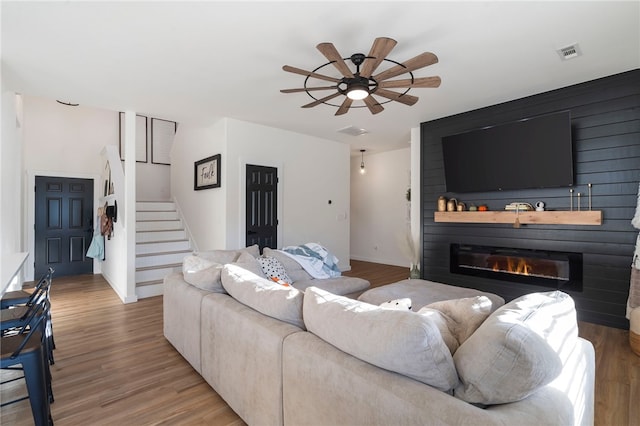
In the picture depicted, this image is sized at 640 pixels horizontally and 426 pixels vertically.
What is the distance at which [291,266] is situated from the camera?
3732 mm

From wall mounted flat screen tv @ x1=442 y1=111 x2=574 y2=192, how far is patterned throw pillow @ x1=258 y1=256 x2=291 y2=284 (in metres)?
2.81

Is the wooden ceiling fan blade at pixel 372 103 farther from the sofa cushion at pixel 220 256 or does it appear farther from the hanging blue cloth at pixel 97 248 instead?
the hanging blue cloth at pixel 97 248

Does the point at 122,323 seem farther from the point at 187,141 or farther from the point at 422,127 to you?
the point at 422,127

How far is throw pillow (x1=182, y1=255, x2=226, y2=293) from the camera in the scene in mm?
2289

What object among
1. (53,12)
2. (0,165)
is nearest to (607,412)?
(53,12)

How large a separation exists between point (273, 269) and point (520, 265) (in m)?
3.22

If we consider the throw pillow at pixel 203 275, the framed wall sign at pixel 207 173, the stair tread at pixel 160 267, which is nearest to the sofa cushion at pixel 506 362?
the throw pillow at pixel 203 275

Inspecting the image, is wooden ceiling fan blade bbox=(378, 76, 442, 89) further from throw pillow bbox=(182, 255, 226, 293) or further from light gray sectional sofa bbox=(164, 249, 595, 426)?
throw pillow bbox=(182, 255, 226, 293)

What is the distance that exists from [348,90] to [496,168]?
2.60 metres

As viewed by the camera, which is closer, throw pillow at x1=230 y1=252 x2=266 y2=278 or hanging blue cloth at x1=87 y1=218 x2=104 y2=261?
throw pillow at x1=230 y1=252 x2=266 y2=278

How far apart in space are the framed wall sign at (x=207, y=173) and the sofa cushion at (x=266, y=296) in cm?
304

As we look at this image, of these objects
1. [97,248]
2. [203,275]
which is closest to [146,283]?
[97,248]

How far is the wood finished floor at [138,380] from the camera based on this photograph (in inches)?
74.3

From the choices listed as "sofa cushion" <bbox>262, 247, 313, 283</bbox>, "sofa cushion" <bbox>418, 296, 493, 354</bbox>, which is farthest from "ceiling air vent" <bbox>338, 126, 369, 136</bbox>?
"sofa cushion" <bbox>418, 296, 493, 354</bbox>
